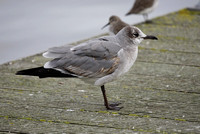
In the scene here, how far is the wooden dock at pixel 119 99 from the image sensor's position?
136 inches

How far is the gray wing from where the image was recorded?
3973 millimetres

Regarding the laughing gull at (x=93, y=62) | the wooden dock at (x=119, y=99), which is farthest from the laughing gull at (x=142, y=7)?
the laughing gull at (x=93, y=62)

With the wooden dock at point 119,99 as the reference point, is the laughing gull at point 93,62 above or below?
above

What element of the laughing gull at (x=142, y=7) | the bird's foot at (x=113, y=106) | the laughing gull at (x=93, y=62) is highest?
the laughing gull at (x=93, y=62)

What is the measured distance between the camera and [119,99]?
4.17 meters

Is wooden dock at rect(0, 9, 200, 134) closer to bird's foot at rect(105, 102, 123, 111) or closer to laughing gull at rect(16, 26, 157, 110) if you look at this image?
bird's foot at rect(105, 102, 123, 111)

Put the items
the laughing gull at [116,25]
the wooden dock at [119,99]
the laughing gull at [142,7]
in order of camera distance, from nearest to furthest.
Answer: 1. the wooden dock at [119,99]
2. the laughing gull at [116,25]
3. the laughing gull at [142,7]

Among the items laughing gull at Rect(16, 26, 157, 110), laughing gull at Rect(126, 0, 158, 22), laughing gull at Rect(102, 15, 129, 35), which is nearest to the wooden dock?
laughing gull at Rect(16, 26, 157, 110)

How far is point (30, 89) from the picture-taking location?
4301mm

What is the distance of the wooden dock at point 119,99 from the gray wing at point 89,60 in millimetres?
296

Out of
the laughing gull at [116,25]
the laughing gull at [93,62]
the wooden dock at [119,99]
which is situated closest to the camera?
the wooden dock at [119,99]

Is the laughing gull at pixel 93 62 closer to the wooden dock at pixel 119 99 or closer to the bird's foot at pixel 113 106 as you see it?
the bird's foot at pixel 113 106

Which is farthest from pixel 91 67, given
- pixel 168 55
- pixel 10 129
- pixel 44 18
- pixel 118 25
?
pixel 44 18

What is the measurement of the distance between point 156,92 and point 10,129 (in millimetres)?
1581
